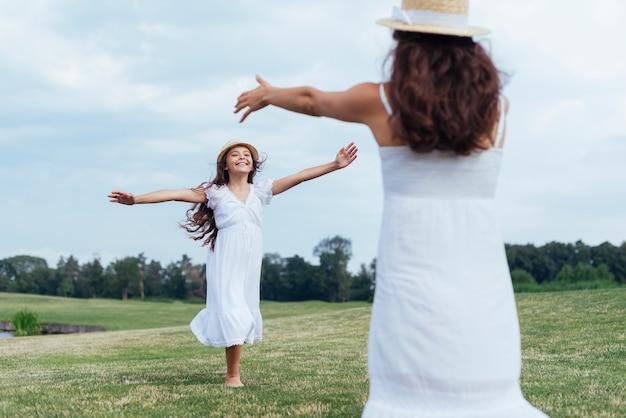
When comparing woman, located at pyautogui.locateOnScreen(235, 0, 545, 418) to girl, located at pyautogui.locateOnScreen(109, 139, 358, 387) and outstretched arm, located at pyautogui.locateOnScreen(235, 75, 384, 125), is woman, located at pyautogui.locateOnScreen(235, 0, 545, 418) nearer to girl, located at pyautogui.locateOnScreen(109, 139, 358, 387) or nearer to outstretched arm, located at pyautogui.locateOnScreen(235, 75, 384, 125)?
outstretched arm, located at pyautogui.locateOnScreen(235, 75, 384, 125)

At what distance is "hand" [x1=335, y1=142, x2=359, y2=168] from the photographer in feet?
22.6

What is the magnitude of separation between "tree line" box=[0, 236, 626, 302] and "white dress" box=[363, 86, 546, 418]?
161ft

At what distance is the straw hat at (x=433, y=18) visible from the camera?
3.65 m

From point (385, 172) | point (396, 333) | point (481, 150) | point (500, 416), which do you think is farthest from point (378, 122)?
point (500, 416)

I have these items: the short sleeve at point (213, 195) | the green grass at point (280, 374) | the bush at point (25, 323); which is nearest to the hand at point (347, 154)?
the short sleeve at point (213, 195)

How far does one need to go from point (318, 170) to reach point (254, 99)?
128 inches

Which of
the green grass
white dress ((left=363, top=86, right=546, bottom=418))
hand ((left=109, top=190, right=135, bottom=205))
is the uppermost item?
hand ((left=109, top=190, right=135, bottom=205))

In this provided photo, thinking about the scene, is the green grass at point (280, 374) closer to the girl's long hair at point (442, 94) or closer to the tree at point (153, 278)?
the girl's long hair at point (442, 94)

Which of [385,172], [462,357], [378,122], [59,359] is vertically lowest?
[59,359]

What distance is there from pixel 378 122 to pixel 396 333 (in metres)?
1.02

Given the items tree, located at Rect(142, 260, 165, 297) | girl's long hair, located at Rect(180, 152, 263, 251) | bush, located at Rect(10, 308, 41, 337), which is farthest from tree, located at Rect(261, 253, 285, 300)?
girl's long hair, located at Rect(180, 152, 263, 251)

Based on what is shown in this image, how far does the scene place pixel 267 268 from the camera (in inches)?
2790

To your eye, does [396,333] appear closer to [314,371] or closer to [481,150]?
[481,150]

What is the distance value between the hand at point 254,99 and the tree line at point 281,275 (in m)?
49.2
